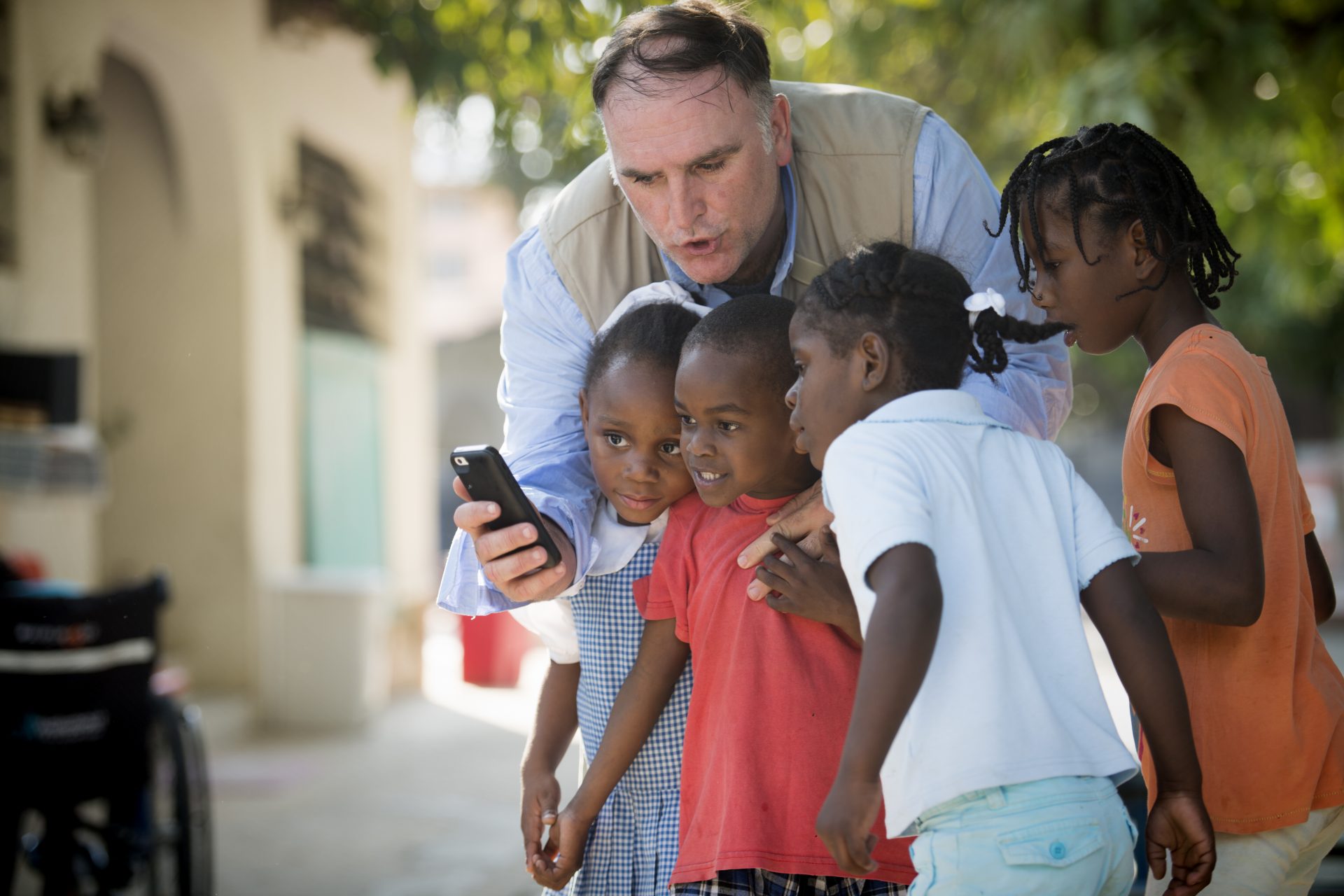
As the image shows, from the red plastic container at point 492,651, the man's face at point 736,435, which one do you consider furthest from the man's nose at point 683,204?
the red plastic container at point 492,651

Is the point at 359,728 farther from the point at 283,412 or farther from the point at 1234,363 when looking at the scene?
the point at 1234,363

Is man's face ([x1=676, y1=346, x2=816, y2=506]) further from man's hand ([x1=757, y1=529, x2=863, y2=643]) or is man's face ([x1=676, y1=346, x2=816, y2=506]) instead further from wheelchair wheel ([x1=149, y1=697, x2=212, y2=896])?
wheelchair wheel ([x1=149, y1=697, x2=212, y2=896])

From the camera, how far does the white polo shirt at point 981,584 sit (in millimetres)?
1626

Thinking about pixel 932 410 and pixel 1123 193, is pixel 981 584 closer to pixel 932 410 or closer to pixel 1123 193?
pixel 932 410

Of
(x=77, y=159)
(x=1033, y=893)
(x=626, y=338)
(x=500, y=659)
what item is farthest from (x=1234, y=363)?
(x=500, y=659)

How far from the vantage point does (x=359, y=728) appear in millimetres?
8211

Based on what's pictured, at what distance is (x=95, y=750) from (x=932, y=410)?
340cm

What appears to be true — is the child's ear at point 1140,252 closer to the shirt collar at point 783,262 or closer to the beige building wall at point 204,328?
the shirt collar at point 783,262

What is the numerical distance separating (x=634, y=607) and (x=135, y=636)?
257 centimetres

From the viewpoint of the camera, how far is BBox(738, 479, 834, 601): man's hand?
78.0 inches

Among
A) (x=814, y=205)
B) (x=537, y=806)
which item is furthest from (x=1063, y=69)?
(x=537, y=806)

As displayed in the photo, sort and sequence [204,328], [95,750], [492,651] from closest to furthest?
[95,750] → [204,328] → [492,651]

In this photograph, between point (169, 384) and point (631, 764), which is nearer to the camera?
point (631, 764)

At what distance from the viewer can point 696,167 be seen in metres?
2.32
